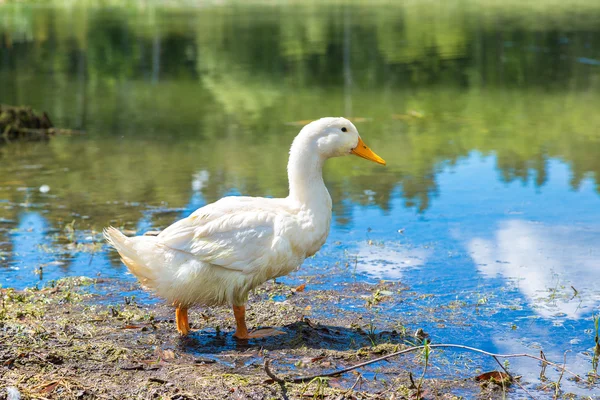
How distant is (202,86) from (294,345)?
15.4m

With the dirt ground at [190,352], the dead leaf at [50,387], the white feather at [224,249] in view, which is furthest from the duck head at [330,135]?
the dead leaf at [50,387]

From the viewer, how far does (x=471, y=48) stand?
26453 millimetres

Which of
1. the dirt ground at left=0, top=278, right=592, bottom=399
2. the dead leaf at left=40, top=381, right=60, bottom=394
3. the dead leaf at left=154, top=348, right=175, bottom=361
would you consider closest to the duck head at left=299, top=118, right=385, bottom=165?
the dirt ground at left=0, top=278, right=592, bottom=399

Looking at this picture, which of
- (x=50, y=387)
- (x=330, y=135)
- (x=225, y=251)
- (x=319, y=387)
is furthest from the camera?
(x=330, y=135)

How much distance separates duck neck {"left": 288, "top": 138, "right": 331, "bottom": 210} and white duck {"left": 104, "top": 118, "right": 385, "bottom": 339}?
0.04 ft

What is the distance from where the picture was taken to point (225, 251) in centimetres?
586

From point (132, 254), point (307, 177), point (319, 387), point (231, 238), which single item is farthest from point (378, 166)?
point (319, 387)

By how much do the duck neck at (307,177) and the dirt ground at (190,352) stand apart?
0.89m

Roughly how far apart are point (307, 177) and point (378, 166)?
567cm

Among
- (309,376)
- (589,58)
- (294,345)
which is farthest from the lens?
(589,58)

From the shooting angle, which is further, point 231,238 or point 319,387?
point 231,238

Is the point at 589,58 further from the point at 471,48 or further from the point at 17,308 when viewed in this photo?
the point at 17,308

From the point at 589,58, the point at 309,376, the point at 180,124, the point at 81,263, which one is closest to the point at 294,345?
the point at 309,376

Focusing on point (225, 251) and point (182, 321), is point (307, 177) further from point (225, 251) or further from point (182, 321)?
point (182, 321)
